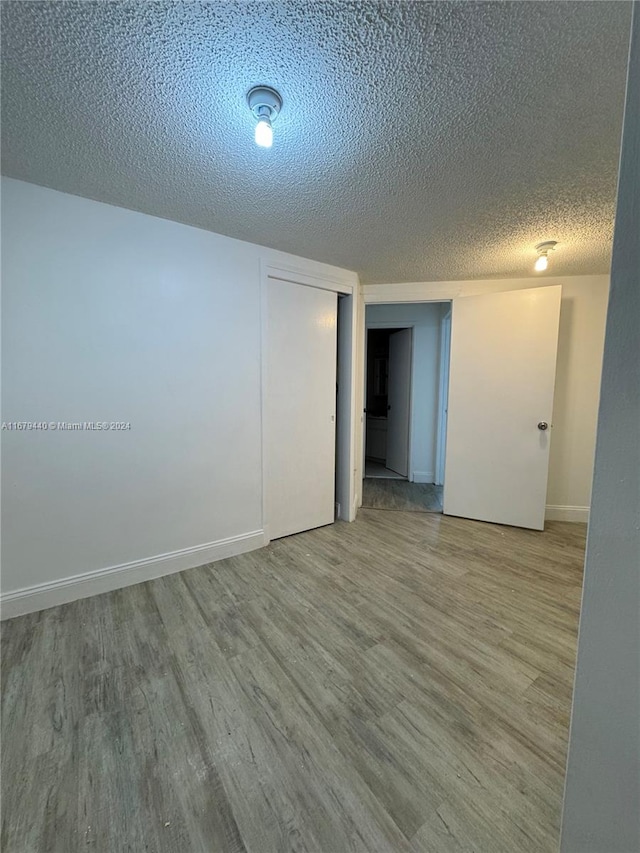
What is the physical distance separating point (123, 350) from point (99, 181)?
0.86 m

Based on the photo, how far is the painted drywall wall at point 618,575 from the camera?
1.83ft

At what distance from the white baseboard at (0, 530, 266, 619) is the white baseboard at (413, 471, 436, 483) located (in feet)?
8.64

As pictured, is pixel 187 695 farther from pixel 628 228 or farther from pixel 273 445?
pixel 628 228

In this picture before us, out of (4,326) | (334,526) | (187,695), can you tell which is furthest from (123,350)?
(334,526)

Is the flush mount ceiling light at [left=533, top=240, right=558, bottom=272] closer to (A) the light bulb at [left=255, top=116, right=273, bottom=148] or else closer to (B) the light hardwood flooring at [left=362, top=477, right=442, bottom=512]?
(A) the light bulb at [left=255, top=116, right=273, bottom=148]

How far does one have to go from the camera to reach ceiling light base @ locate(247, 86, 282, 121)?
3.68 feet

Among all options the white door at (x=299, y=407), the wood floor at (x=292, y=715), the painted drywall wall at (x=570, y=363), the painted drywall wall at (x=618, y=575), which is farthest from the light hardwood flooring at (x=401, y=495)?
the painted drywall wall at (x=618, y=575)

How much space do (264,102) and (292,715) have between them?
2.25m

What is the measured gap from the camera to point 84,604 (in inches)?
74.3

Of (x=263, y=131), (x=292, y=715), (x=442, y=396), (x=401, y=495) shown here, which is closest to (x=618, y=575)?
(x=292, y=715)

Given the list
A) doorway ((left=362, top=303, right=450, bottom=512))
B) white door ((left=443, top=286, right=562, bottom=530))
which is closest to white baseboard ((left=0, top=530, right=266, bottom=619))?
Answer: doorway ((left=362, top=303, right=450, bottom=512))

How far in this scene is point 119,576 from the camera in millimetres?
2045

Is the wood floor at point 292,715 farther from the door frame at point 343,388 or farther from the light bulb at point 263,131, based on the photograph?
the light bulb at point 263,131

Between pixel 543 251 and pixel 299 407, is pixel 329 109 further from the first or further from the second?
pixel 543 251
